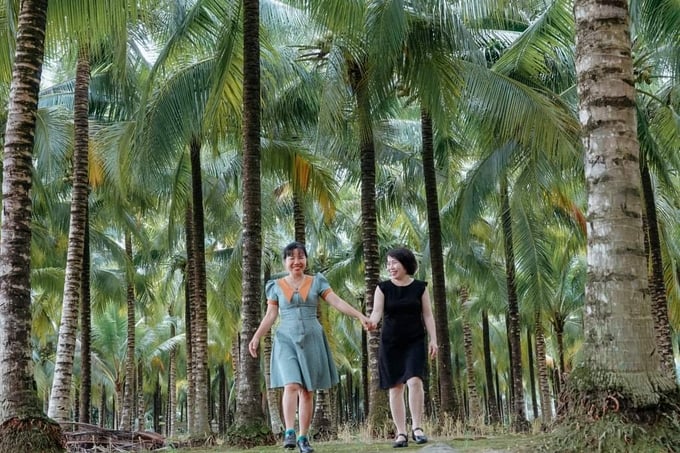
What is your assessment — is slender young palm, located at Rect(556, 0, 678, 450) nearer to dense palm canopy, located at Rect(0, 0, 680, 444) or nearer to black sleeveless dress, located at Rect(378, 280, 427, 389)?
black sleeveless dress, located at Rect(378, 280, 427, 389)

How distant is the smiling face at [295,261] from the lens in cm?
725

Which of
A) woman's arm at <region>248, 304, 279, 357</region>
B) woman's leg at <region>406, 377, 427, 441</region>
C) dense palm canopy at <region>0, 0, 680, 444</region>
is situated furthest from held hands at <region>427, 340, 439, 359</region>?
dense palm canopy at <region>0, 0, 680, 444</region>

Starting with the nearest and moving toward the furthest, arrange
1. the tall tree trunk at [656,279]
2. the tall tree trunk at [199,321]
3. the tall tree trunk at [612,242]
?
the tall tree trunk at [612,242], the tall tree trunk at [656,279], the tall tree trunk at [199,321]

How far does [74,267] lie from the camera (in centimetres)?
1421

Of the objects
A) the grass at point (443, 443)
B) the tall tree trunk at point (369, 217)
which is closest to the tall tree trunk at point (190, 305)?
the grass at point (443, 443)

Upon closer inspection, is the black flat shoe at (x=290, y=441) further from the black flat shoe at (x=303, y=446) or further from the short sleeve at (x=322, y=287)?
the short sleeve at (x=322, y=287)

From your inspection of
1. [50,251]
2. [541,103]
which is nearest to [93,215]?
[50,251]

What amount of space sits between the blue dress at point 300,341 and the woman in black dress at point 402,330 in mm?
566

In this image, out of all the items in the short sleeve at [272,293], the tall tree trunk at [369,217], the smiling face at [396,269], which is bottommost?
the short sleeve at [272,293]

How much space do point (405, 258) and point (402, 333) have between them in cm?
72

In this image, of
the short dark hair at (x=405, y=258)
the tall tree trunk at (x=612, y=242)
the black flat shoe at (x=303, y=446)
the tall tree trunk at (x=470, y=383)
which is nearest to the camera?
the tall tree trunk at (x=612, y=242)

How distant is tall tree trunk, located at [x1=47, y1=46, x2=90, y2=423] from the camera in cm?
1331

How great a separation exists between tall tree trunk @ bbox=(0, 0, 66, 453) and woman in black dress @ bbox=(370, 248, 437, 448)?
337 cm

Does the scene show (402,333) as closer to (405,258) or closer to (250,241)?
(405,258)
